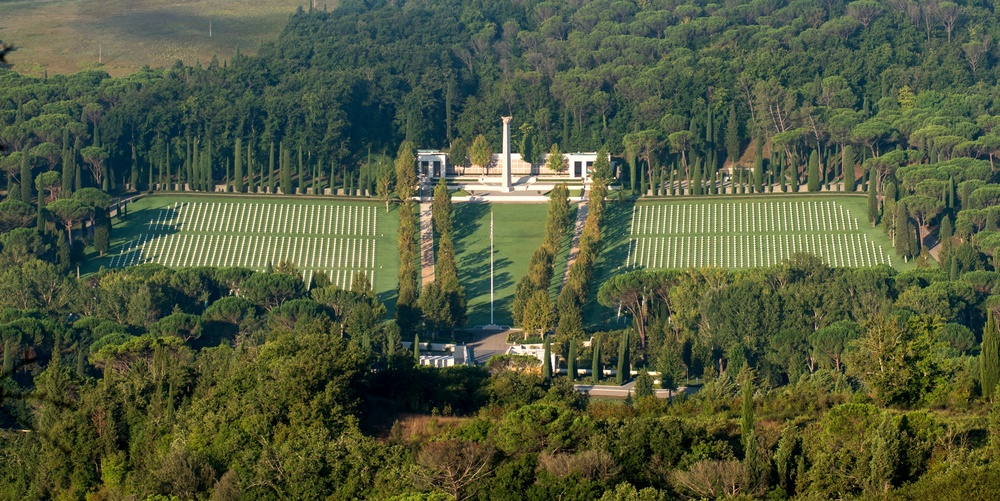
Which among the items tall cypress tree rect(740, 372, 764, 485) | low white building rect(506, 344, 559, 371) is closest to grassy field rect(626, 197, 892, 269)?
low white building rect(506, 344, 559, 371)

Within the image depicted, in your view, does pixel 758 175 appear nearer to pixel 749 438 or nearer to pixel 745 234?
pixel 745 234

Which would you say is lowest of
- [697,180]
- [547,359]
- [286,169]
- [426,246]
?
[547,359]

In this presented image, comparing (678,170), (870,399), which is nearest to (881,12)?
(678,170)

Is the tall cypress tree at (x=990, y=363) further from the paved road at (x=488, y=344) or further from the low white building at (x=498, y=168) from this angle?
the low white building at (x=498, y=168)

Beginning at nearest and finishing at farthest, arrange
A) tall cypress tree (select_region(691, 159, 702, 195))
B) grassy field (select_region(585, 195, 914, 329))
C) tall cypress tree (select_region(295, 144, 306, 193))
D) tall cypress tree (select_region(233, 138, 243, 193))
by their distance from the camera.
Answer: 1. grassy field (select_region(585, 195, 914, 329))
2. tall cypress tree (select_region(691, 159, 702, 195))
3. tall cypress tree (select_region(233, 138, 243, 193))
4. tall cypress tree (select_region(295, 144, 306, 193))

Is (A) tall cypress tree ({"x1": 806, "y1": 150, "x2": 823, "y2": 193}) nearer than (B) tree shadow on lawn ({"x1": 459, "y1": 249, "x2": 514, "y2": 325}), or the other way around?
(B) tree shadow on lawn ({"x1": 459, "y1": 249, "x2": 514, "y2": 325})

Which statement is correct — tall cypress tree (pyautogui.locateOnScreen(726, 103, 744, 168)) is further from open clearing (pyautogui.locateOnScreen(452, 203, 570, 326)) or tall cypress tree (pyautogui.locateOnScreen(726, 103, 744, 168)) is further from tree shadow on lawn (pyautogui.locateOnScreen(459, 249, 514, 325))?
tree shadow on lawn (pyautogui.locateOnScreen(459, 249, 514, 325))

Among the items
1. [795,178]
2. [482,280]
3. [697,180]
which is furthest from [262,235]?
[795,178]
